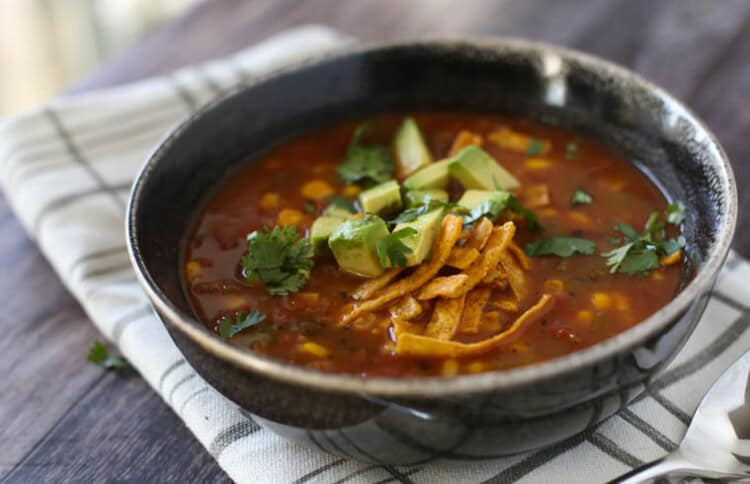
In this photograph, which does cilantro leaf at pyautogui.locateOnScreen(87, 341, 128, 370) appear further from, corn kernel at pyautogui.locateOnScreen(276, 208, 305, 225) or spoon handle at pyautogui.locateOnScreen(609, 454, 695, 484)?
spoon handle at pyautogui.locateOnScreen(609, 454, 695, 484)

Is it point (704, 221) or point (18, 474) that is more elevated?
point (704, 221)

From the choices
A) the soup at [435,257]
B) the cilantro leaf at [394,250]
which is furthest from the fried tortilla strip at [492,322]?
the cilantro leaf at [394,250]

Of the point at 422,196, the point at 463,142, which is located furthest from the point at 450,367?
the point at 463,142

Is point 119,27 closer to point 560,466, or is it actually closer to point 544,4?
point 544,4

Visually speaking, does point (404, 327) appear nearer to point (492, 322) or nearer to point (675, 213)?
point (492, 322)

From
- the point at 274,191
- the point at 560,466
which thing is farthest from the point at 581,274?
the point at 274,191

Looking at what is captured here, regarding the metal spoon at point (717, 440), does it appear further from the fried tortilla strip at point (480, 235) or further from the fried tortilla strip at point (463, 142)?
the fried tortilla strip at point (463, 142)
